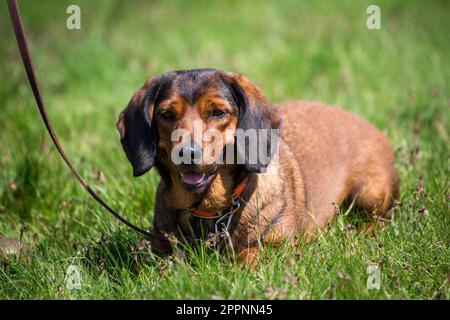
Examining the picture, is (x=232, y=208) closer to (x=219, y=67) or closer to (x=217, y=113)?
(x=217, y=113)

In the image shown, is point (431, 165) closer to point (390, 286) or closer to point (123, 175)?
point (390, 286)

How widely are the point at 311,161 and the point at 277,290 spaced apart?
6.22 feet

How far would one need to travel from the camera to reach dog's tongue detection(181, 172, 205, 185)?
4.03m

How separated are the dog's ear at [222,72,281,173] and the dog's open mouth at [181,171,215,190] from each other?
0.85 feet

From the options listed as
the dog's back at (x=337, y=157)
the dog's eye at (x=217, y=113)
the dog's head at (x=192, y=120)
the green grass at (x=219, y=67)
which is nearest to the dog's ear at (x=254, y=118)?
the dog's head at (x=192, y=120)

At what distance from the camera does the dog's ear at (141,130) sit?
13.6ft

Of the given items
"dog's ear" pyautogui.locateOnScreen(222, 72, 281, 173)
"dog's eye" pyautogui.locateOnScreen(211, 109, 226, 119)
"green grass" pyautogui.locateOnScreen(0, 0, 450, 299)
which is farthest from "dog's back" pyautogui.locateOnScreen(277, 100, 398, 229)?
"dog's eye" pyautogui.locateOnScreen(211, 109, 226, 119)

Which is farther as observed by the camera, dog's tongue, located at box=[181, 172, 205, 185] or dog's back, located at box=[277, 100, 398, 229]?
dog's back, located at box=[277, 100, 398, 229]

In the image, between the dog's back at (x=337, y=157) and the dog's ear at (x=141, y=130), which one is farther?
the dog's back at (x=337, y=157)

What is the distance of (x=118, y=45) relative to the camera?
944cm

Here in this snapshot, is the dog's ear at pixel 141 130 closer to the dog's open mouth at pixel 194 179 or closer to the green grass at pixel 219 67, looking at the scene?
the dog's open mouth at pixel 194 179

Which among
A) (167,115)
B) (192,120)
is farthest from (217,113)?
(167,115)

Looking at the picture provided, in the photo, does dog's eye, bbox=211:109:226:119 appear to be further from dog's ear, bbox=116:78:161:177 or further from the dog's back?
the dog's back
